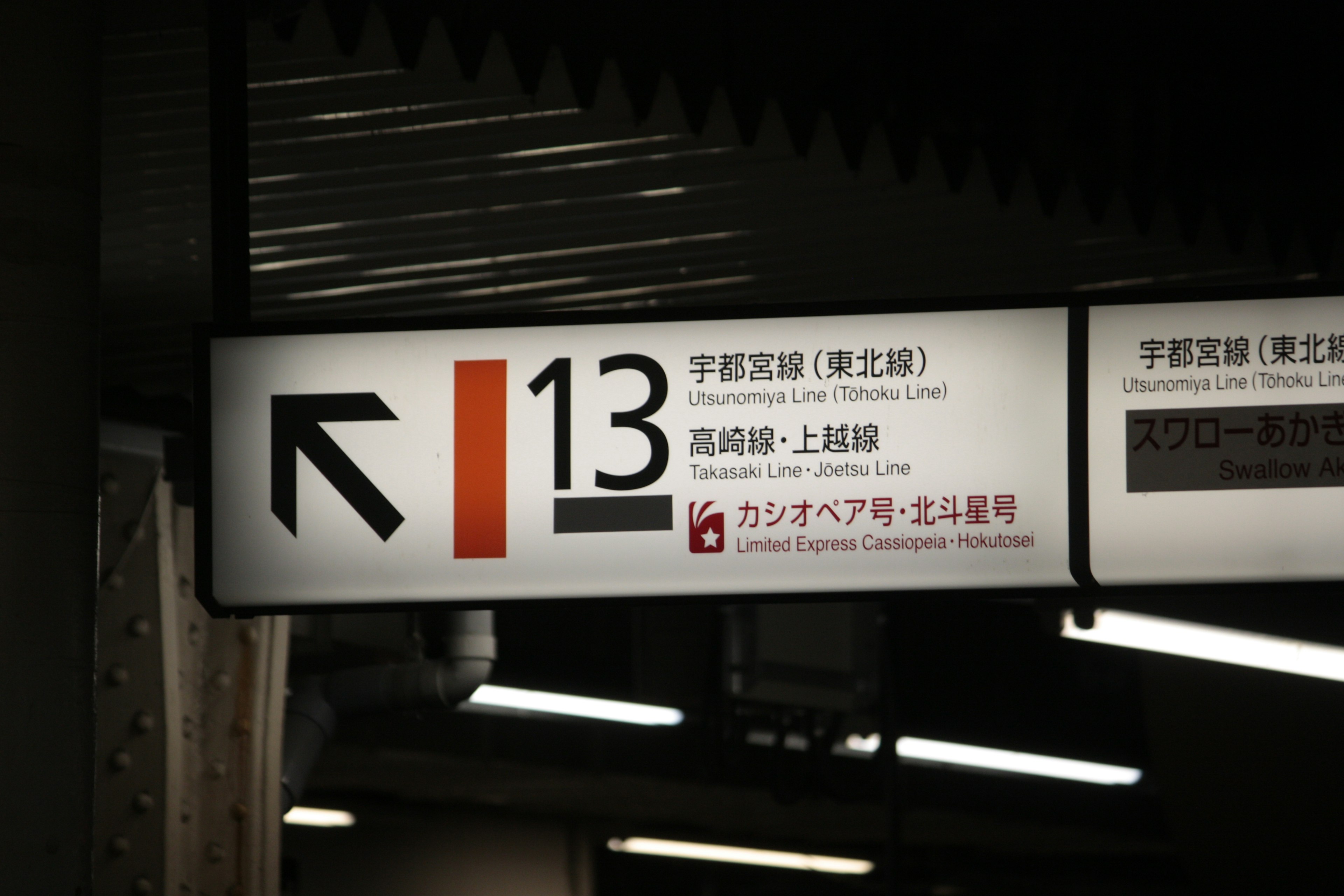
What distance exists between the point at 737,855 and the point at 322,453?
16.6 metres

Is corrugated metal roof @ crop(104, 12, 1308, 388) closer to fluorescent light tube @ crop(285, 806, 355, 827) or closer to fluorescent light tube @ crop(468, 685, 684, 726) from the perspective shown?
fluorescent light tube @ crop(468, 685, 684, 726)

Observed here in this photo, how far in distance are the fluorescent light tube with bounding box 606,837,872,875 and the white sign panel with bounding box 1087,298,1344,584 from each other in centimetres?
1565

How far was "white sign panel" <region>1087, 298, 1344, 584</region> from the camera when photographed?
3.29 meters

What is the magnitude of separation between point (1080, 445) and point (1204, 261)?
8.32 ft

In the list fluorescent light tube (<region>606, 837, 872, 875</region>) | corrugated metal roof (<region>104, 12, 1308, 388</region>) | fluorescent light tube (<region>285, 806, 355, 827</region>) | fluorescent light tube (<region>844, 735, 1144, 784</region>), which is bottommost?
fluorescent light tube (<region>606, 837, 872, 875</region>)

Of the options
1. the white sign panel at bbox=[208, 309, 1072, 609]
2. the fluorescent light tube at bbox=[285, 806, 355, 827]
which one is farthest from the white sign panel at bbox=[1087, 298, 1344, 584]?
the fluorescent light tube at bbox=[285, 806, 355, 827]

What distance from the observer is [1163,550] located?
3283 millimetres

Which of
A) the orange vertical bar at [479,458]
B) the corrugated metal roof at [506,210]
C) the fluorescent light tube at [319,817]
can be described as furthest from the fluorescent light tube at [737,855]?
the orange vertical bar at [479,458]

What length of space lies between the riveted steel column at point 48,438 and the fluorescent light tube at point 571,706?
343 inches

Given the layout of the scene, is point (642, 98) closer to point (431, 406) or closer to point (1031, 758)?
point (431, 406)

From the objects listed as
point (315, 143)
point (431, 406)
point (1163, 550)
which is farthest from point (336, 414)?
point (1163, 550)

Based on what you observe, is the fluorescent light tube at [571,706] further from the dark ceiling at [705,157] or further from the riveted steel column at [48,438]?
the riveted steel column at [48,438]

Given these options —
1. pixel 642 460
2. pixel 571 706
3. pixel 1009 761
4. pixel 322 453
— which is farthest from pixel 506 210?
pixel 1009 761

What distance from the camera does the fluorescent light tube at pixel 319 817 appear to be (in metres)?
16.8
